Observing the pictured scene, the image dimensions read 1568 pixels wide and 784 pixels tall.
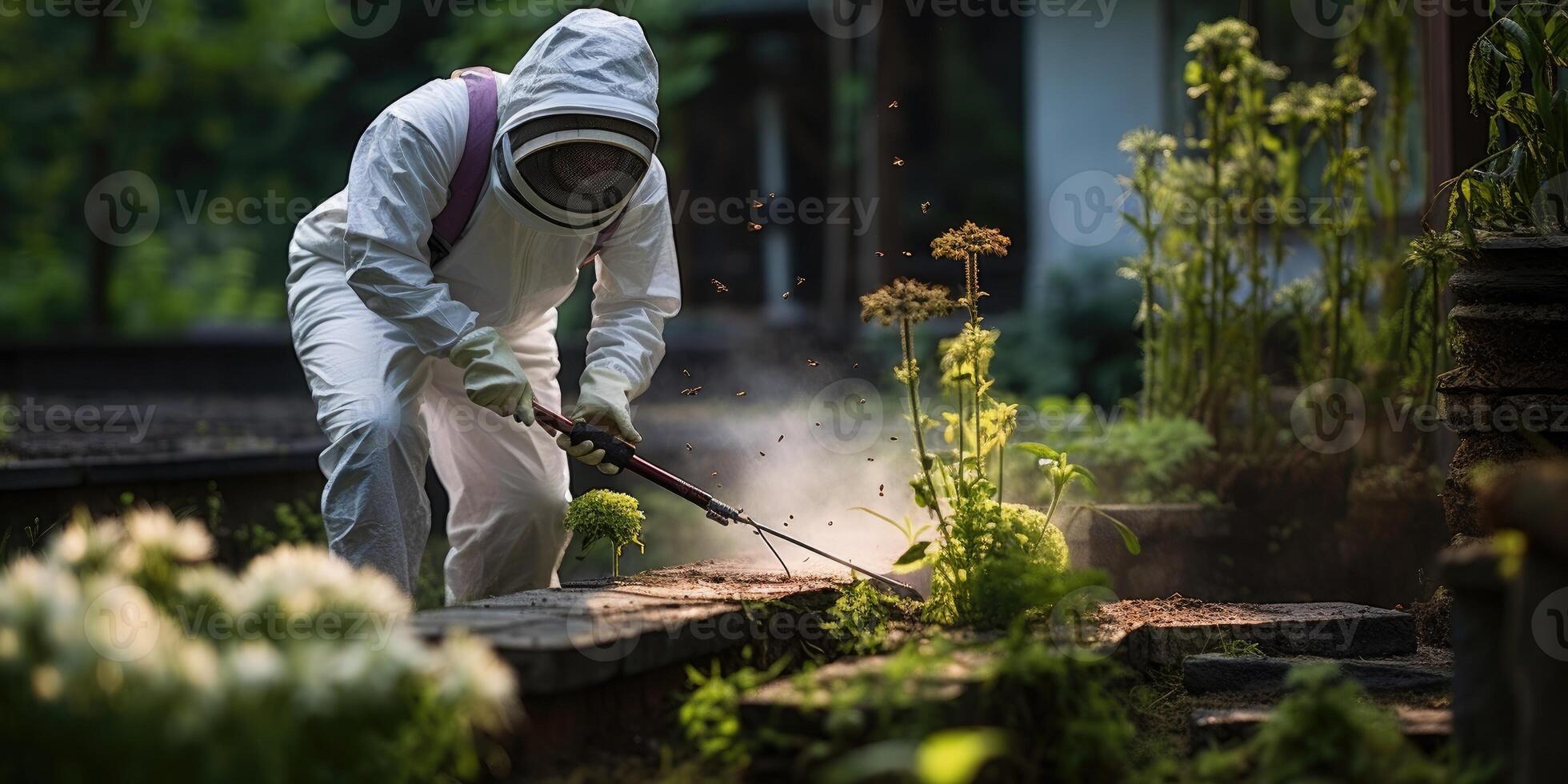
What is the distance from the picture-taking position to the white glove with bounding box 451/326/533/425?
3576mm

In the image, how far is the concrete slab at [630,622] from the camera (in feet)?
8.12

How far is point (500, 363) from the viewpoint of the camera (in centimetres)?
358

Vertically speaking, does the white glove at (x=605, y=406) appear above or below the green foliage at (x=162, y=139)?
below

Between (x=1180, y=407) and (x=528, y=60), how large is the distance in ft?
10.7

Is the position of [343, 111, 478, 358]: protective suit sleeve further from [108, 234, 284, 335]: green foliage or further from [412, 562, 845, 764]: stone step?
[108, 234, 284, 335]: green foliage

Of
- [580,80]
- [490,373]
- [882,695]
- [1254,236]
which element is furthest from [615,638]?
[1254,236]

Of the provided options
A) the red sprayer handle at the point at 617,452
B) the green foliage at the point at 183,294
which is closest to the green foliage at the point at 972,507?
Result: the red sprayer handle at the point at 617,452

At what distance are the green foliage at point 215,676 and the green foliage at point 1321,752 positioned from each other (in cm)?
129

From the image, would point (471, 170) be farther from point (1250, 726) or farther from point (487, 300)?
point (1250, 726)

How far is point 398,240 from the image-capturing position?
142 inches

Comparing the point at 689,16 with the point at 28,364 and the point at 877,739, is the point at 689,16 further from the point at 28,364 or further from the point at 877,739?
the point at 877,739

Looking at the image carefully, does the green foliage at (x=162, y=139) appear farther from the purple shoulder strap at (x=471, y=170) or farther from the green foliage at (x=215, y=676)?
the green foliage at (x=215, y=676)

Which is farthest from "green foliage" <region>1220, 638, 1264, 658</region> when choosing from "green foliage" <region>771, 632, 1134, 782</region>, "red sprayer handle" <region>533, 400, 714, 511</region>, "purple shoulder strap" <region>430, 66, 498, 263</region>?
"purple shoulder strap" <region>430, 66, 498, 263</region>

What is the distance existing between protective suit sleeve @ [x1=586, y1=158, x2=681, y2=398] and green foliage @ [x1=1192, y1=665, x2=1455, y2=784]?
2.31m
